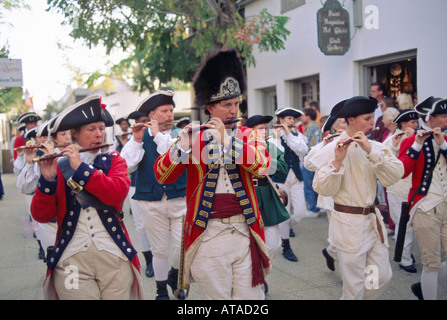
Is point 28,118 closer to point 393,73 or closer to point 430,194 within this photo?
point 430,194

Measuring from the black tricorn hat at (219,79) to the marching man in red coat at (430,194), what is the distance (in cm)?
224

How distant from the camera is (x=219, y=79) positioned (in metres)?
3.13

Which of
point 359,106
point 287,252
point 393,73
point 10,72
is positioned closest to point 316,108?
point 393,73

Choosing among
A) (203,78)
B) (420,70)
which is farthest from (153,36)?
(203,78)

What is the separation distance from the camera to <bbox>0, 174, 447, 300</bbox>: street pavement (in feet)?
15.8

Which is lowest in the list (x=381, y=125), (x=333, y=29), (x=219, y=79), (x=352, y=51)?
(x=381, y=125)

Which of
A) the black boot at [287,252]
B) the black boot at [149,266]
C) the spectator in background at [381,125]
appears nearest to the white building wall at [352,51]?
the spectator in background at [381,125]

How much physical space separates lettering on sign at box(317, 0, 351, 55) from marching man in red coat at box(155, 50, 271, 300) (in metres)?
5.96

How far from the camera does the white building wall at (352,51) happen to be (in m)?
7.18

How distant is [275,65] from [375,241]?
8.60 metres

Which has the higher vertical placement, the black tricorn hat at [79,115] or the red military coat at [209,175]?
the black tricorn hat at [79,115]

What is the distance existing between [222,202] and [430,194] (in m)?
2.49

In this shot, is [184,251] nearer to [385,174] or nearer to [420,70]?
[385,174]

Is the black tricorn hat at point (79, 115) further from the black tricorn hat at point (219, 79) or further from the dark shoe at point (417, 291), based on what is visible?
the dark shoe at point (417, 291)
